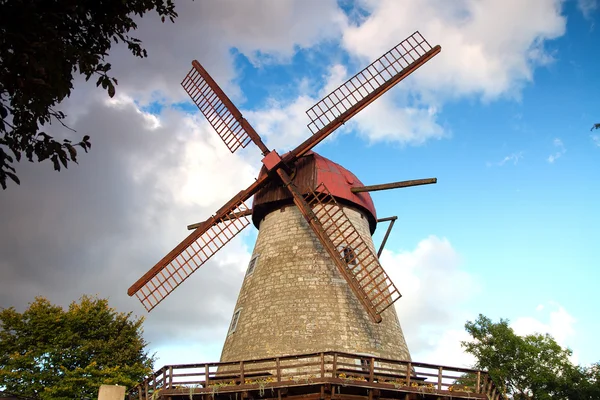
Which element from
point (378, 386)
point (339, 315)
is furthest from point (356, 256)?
point (378, 386)

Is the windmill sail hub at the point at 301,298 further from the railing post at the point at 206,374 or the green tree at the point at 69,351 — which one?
the green tree at the point at 69,351

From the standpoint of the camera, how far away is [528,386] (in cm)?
2947

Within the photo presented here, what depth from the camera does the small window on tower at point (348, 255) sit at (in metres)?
14.5

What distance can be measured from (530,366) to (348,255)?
2073 centimetres

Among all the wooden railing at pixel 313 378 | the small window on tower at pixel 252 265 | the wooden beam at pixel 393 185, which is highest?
the wooden beam at pixel 393 185

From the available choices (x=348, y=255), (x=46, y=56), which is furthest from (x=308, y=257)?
(x=46, y=56)

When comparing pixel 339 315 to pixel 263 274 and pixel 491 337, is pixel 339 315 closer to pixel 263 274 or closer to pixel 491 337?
pixel 263 274

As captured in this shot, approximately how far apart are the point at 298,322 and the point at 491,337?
22239 millimetres

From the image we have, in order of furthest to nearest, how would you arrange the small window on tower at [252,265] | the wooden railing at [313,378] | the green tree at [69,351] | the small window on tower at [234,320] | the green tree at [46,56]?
the green tree at [69,351]
the small window on tower at [252,265]
the small window on tower at [234,320]
the wooden railing at [313,378]
the green tree at [46,56]

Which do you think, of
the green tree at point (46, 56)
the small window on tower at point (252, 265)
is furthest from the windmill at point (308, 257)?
the green tree at point (46, 56)

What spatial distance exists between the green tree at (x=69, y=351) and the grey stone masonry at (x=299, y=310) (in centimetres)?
1159

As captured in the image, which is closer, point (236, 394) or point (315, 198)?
point (236, 394)

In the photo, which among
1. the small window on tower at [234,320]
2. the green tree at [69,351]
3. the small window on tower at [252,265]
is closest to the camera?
the small window on tower at [234,320]

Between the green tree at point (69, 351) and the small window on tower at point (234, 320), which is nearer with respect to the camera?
the small window on tower at point (234, 320)
